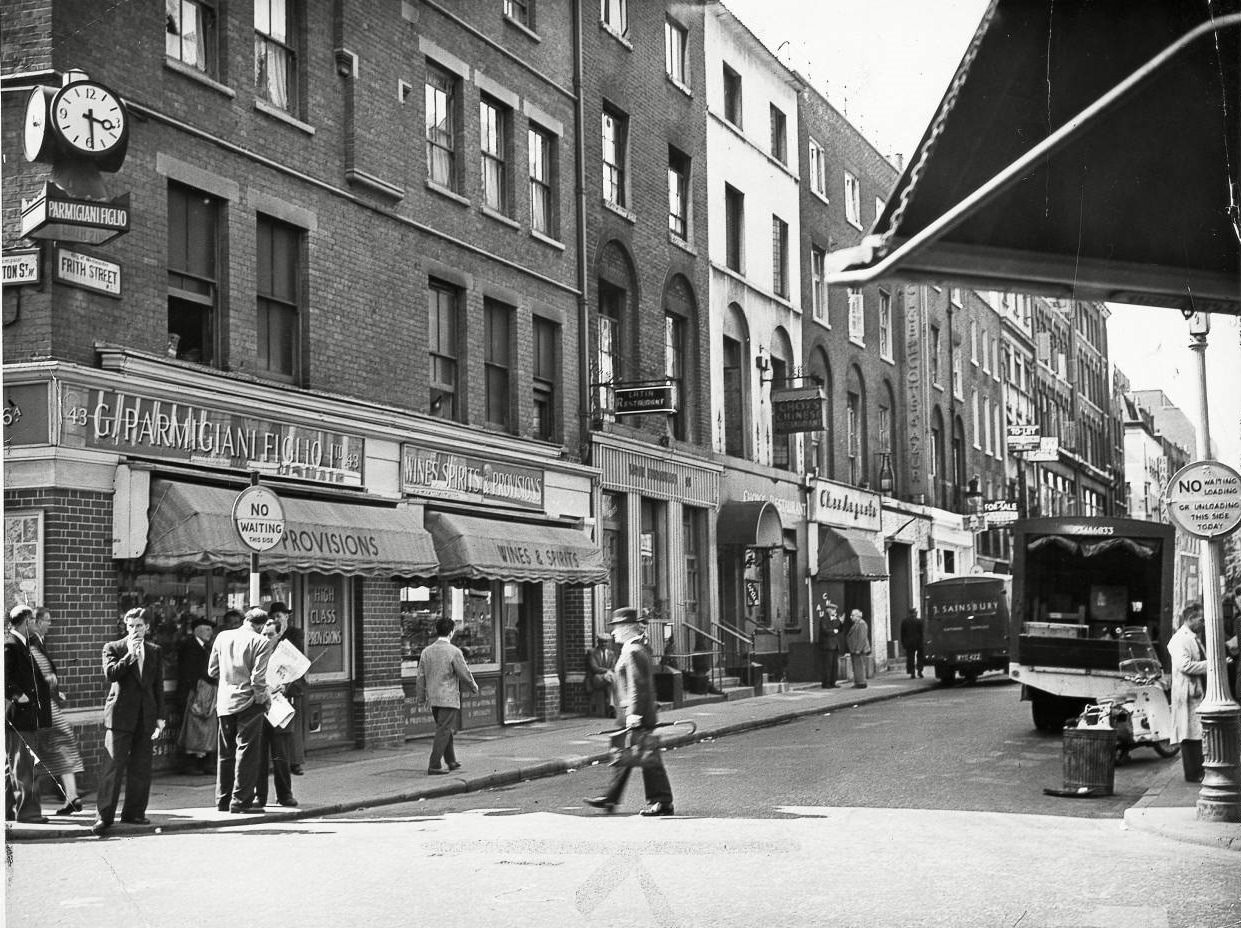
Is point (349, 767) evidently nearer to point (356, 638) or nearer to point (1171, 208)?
point (356, 638)

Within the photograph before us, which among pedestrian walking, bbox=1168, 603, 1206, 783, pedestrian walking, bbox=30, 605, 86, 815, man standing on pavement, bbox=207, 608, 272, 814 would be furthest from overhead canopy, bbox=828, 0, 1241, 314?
pedestrian walking, bbox=30, 605, 86, 815

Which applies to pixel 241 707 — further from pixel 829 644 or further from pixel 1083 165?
pixel 829 644

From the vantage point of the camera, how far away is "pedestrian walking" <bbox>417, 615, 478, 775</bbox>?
17078mm

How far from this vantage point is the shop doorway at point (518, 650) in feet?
78.2

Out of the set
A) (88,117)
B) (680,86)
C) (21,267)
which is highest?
(680,86)

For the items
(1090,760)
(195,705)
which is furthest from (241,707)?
(1090,760)

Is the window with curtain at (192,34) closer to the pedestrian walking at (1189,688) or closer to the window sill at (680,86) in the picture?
the pedestrian walking at (1189,688)

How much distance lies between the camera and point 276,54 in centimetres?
1884

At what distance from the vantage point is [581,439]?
26172mm

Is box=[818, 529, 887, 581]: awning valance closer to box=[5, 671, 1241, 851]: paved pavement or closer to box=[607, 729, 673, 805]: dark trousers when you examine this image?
box=[5, 671, 1241, 851]: paved pavement

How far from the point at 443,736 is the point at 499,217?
9538 mm

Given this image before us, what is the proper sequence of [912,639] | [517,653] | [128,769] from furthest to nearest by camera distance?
[912,639] → [517,653] → [128,769]

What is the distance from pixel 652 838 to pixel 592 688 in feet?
43.2

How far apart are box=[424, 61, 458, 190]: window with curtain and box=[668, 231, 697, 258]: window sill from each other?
7.66m
